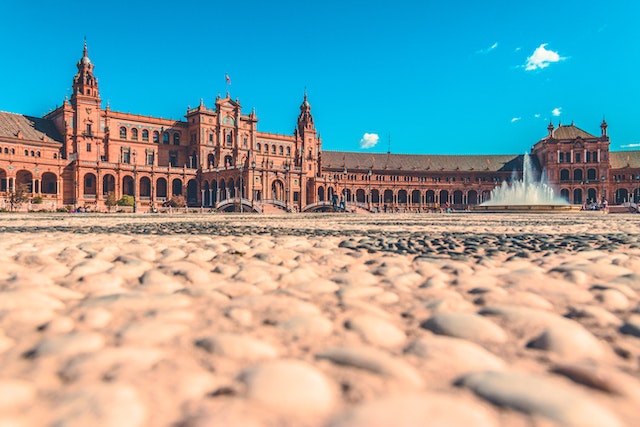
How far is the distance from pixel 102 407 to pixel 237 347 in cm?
56

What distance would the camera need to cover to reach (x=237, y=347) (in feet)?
5.64

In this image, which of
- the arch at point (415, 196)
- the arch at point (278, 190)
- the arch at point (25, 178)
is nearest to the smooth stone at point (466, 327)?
the arch at point (278, 190)

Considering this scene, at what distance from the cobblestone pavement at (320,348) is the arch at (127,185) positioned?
6003 cm

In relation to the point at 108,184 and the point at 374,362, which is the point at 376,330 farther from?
the point at 108,184

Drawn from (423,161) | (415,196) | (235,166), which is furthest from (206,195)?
(423,161)

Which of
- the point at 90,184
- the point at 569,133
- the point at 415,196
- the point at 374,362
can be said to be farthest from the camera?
the point at 415,196

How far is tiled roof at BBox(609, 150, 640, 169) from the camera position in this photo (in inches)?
3169

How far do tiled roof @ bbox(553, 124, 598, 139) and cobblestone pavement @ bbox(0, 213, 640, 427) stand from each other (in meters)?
88.6

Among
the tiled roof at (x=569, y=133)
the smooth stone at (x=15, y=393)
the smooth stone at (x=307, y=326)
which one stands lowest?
the smooth stone at (x=15, y=393)

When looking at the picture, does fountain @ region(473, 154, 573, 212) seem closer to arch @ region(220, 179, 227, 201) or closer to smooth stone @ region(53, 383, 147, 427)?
arch @ region(220, 179, 227, 201)

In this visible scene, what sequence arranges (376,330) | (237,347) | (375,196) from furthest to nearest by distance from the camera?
(375,196) → (376,330) → (237,347)

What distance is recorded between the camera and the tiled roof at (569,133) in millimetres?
79363

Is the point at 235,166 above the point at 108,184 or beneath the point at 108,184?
above

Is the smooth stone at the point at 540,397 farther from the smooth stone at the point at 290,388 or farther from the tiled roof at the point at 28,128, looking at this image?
the tiled roof at the point at 28,128
